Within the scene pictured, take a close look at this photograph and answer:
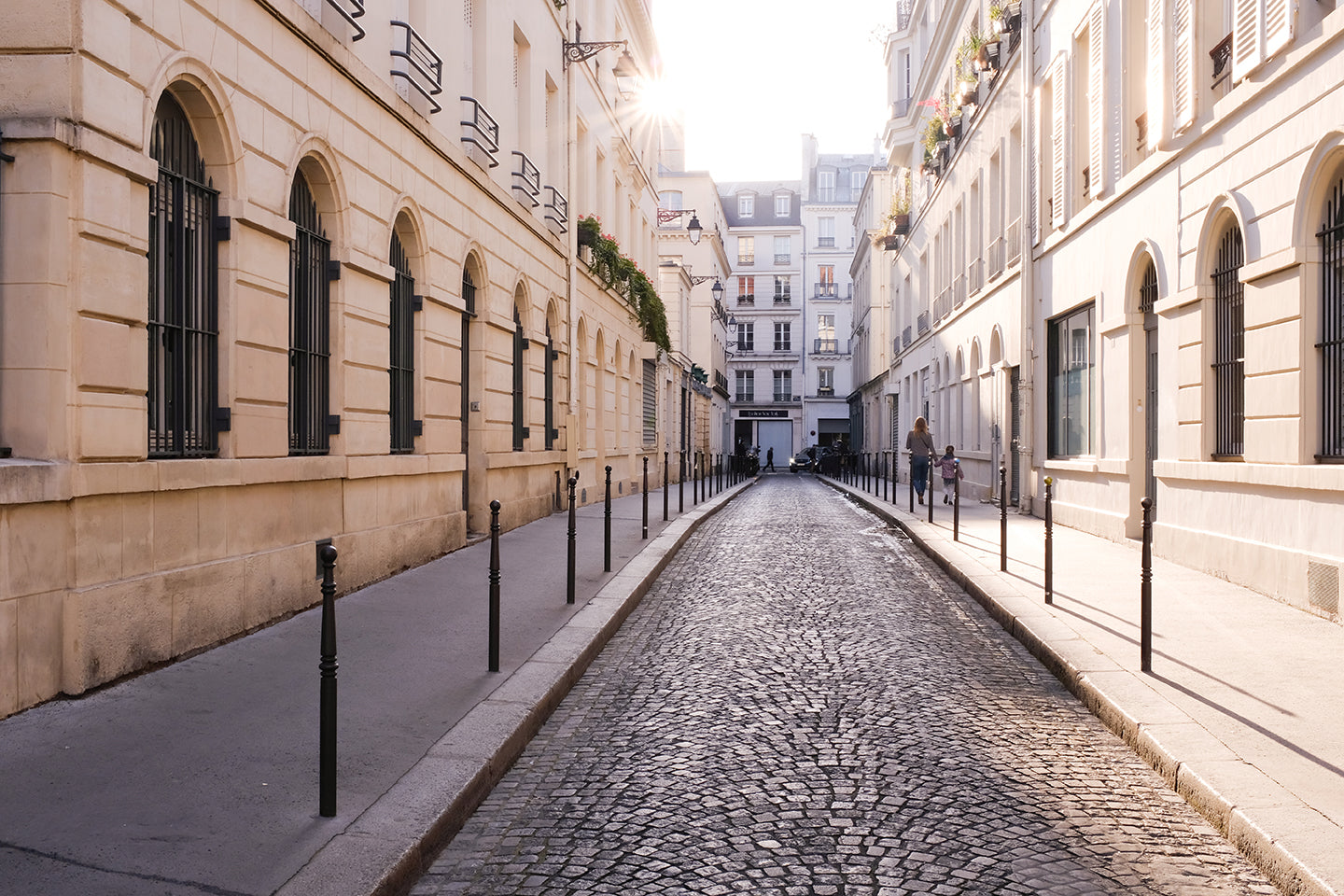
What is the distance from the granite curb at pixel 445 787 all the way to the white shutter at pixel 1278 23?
6868 mm

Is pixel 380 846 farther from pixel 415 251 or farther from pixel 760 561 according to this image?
pixel 760 561

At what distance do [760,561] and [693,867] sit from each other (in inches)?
363

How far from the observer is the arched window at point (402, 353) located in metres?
10.8

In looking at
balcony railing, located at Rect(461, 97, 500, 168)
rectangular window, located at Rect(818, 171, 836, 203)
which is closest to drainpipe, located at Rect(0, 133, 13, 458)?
balcony railing, located at Rect(461, 97, 500, 168)

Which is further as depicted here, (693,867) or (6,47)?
(6,47)

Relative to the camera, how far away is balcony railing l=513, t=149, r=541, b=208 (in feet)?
51.0

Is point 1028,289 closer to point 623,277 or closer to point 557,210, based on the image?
point 557,210

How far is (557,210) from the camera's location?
18.3 m

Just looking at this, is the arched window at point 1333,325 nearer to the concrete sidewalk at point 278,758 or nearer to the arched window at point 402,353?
the concrete sidewalk at point 278,758

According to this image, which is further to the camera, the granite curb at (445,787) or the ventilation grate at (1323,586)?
the ventilation grate at (1323,586)

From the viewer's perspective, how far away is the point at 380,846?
3588 millimetres

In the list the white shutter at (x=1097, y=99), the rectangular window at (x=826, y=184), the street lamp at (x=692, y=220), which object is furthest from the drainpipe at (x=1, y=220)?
the rectangular window at (x=826, y=184)

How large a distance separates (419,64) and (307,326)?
369 centimetres

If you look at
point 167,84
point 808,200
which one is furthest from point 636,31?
point 808,200
